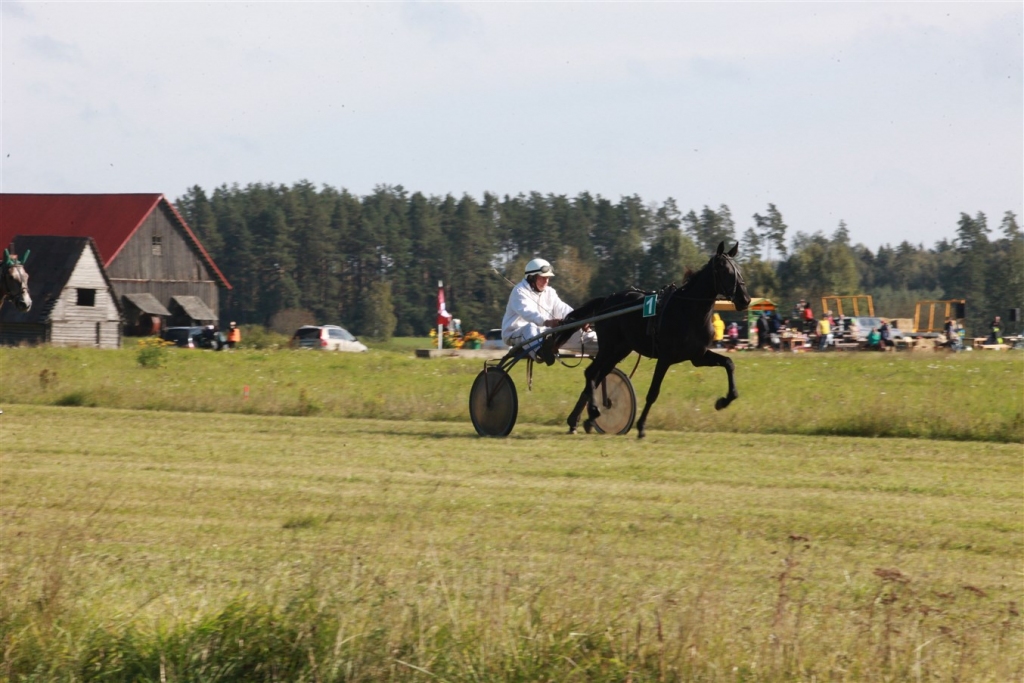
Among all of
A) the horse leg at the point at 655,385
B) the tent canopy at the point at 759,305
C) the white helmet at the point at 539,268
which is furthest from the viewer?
the tent canopy at the point at 759,305

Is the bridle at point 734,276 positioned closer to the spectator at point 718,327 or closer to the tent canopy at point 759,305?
the spectator at point 718,327

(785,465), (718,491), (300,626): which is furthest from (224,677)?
(785,465)

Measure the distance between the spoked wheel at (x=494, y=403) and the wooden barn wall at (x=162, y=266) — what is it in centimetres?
5338

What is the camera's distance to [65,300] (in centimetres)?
5634

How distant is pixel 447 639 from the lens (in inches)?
249

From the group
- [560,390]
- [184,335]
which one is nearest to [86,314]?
[184,335]

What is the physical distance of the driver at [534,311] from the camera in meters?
14.3

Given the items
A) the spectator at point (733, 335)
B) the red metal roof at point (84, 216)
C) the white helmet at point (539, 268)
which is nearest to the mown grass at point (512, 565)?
the white helmet at point (539, 268)

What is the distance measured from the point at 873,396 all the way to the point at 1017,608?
13053mm

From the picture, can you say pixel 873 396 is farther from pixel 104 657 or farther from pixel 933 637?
pixel 104 657

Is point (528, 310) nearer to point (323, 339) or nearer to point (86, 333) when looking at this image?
point (323, 339)

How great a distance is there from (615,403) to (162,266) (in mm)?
55860

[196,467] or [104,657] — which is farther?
[196,467]

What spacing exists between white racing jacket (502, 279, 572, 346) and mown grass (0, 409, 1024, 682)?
1.84 metres
